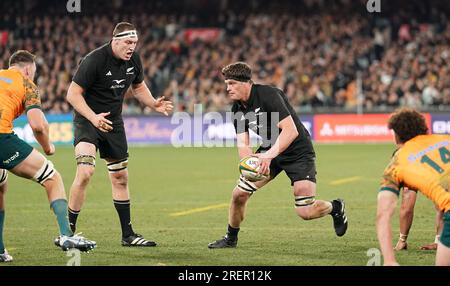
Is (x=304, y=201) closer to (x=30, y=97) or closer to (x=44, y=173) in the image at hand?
(x=44, y=173)

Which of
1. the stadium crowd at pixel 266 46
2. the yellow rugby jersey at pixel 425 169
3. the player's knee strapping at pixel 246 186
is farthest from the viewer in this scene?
the stadium crowd at pixel 266 46

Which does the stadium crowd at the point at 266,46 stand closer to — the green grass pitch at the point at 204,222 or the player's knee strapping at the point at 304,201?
the green grass pitch at the point at 204,222

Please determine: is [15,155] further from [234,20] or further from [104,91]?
[234,20]

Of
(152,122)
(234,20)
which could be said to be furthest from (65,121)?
(234,20)

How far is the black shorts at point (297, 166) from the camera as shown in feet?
31.3

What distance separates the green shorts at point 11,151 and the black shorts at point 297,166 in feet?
9.16

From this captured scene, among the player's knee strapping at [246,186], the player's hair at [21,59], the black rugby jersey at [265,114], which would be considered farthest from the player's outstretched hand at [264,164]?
the player's hair at [21,59]

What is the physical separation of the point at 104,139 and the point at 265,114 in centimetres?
191

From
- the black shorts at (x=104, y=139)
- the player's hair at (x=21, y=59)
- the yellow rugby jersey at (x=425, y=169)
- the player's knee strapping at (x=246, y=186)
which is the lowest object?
the player's knee strapping at (x=246, y=186)

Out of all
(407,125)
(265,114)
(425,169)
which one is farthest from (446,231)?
(265,114)

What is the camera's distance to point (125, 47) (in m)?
9.80

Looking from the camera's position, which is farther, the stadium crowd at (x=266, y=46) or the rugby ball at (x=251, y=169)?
the stadium crowd at (x=266, y=46)

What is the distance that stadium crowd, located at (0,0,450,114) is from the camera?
→ 3120cm
